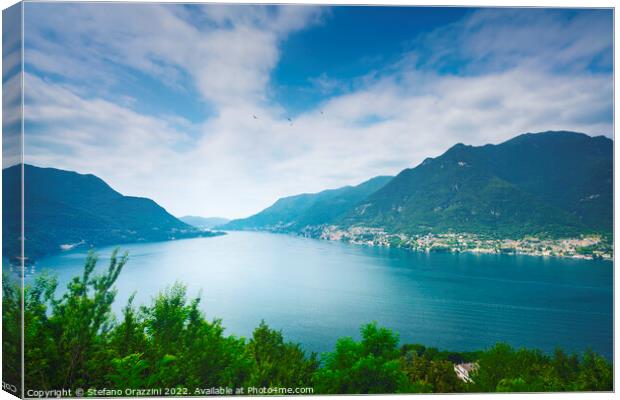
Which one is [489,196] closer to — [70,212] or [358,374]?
[358,374]

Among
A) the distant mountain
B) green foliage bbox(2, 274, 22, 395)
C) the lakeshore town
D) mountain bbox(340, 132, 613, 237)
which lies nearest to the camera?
green foliage bbox(2, 274, 22, 395)

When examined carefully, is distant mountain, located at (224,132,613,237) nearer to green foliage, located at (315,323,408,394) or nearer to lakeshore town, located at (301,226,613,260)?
lakeshore town, located at (301,226,613,260)

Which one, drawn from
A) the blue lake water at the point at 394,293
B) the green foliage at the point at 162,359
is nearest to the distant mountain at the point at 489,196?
the blue lake water at the point at 394,293

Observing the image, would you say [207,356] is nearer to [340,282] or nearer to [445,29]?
[445,29]

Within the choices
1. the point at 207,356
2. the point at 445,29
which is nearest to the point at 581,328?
the point at 445,29

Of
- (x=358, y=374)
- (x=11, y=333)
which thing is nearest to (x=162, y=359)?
(x=11, y=333)

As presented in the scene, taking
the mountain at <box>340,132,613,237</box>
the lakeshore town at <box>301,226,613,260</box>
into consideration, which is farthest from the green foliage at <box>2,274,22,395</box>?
the lakeshore town at <box>301,226,613,260</box>
